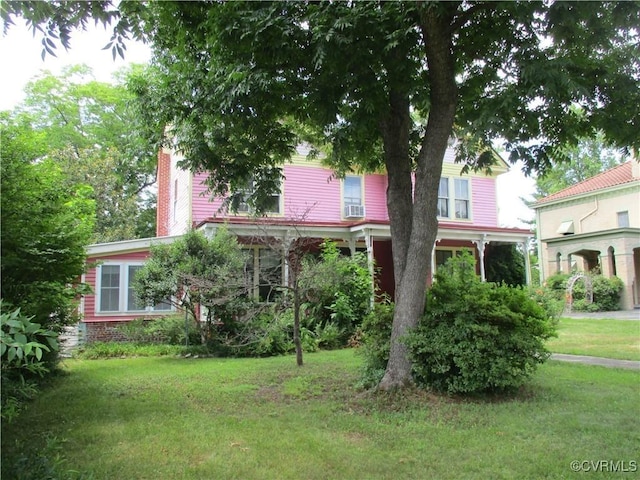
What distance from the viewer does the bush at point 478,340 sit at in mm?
6039

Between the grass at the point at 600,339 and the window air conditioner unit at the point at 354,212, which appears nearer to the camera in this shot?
the grass at the point at 600,339

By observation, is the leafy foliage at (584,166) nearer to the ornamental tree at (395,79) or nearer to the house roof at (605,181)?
the house roof at (605,181)

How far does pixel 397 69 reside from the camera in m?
6.20

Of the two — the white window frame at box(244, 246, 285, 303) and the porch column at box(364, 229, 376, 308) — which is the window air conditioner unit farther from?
the white window frame at box(244, 246, 285, 303)

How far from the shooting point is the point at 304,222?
15.4 m

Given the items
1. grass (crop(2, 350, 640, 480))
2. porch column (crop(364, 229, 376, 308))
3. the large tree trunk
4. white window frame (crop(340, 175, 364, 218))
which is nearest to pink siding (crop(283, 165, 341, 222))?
white window frame (crop(340, 175, 364, 218))

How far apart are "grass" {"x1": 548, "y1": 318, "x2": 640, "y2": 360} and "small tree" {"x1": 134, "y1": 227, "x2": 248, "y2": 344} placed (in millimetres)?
7346

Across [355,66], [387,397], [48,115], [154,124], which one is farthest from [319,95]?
[48,115]

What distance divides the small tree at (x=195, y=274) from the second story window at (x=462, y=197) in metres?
11.1

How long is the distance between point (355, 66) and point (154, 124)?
3.82m

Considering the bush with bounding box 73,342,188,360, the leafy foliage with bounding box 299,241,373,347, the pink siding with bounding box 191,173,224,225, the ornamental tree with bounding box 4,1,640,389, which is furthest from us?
the pink siding with bounding box 191,173,224,225

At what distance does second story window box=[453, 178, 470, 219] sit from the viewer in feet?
65.3

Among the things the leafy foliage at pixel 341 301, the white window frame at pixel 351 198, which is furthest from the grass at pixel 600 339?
the white window frame at pixel 351 198

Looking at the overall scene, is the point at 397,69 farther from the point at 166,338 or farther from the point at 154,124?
the point at 166,338
